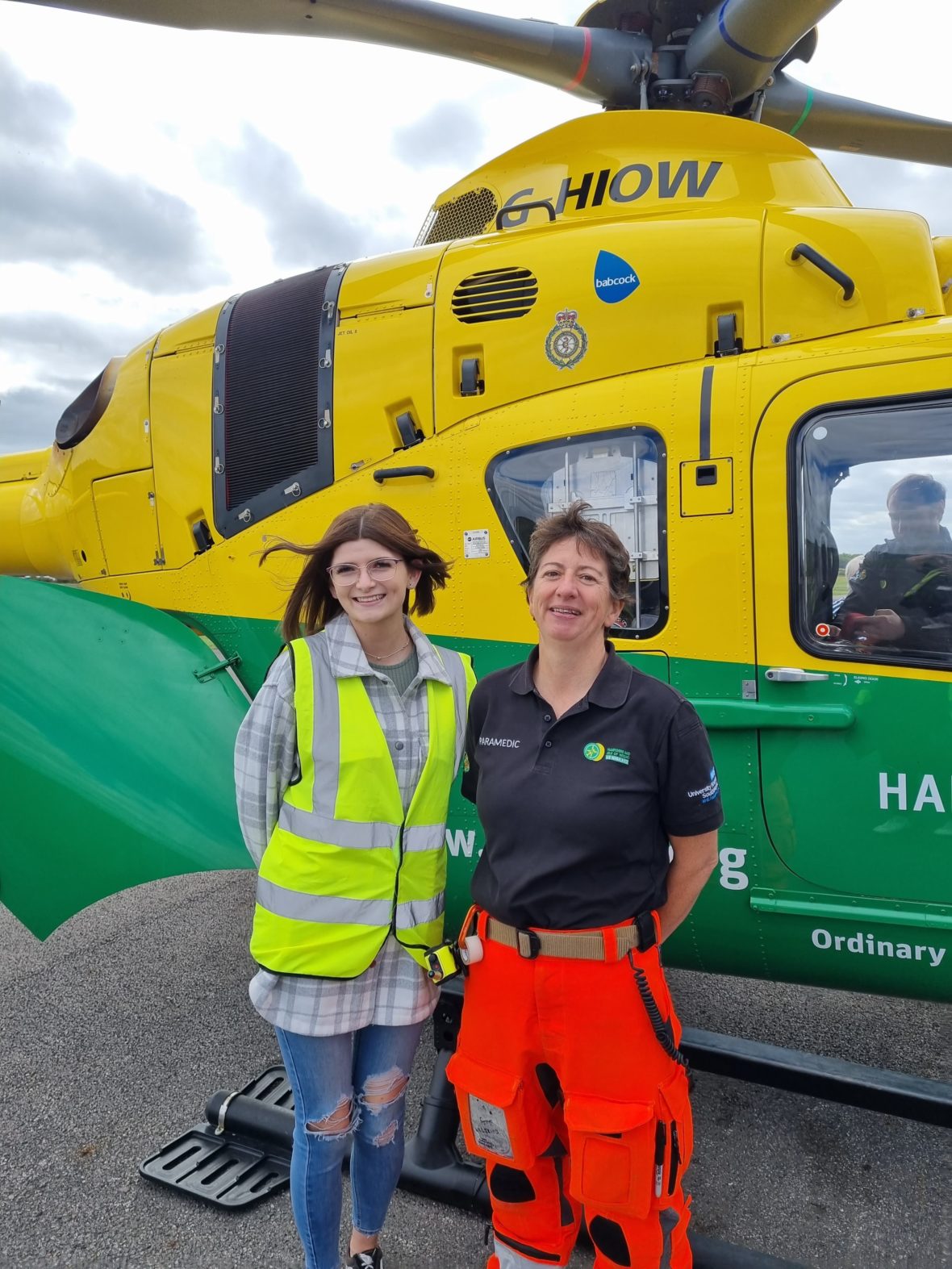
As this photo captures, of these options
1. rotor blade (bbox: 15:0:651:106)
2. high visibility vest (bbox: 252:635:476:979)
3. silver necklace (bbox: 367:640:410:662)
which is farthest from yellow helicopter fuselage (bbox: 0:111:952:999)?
high visibility vest (bbox: 252:635:476:979)

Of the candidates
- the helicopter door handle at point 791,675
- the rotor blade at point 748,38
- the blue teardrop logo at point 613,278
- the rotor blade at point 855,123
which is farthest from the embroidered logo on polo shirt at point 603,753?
the rotor blade at point 855,123

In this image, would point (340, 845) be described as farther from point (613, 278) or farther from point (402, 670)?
point (613, 278)

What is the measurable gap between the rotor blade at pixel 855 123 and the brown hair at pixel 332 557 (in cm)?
327

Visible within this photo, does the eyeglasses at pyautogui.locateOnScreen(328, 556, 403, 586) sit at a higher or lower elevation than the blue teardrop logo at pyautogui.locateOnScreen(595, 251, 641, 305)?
lower

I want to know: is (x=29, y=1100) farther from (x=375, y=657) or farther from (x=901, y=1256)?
(x=901, y=1256)

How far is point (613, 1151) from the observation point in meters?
1.72

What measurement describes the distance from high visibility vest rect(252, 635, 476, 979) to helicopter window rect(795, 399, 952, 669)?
1241mm

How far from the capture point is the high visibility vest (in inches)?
73.2

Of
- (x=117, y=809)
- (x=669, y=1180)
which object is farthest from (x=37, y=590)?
(x=669, y=1180)

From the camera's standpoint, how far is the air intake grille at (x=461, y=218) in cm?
358

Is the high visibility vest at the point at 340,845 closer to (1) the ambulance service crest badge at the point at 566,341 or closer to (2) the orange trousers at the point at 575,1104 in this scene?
(2) the orange trousers at the point at 575,1104

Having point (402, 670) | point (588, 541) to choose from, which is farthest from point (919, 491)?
point (402, 670)

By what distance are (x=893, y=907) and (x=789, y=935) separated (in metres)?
0.30

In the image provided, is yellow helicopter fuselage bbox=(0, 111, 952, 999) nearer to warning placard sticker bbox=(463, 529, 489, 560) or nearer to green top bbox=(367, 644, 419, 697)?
warning placard sticker bbox=(463, 529, 489, 560)
